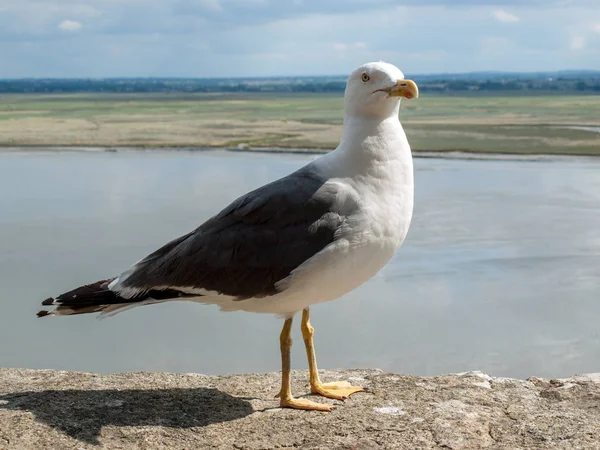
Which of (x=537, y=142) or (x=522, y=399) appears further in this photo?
(x=537, y=142)

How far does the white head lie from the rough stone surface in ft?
5.25

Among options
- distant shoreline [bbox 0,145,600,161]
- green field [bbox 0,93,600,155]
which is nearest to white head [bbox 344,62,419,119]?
distant shoreline [bbox 0,145,600,161]

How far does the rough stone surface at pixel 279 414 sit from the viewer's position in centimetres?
399

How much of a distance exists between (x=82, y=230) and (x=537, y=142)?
14.4 m

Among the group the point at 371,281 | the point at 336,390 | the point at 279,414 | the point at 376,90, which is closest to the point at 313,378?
the point at 336,390

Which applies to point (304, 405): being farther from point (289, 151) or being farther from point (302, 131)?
point (302, 131)

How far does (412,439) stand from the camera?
4023mm

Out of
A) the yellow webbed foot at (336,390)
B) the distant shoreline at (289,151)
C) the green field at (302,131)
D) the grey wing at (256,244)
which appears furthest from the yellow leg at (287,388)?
the green field at (302,131)

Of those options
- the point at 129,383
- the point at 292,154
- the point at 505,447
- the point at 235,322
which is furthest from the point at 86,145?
the point at 505,447

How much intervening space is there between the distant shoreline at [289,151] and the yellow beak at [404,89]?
16.1 meters

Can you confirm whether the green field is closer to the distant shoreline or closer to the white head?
the distant shoreline

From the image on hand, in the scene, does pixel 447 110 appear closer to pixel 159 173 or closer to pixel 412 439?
pixel 159 173

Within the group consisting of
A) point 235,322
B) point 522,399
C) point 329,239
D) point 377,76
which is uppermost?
point 377,76

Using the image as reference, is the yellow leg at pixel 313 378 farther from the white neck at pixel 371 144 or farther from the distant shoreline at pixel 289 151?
the distant shoreline at pixel 289 151
